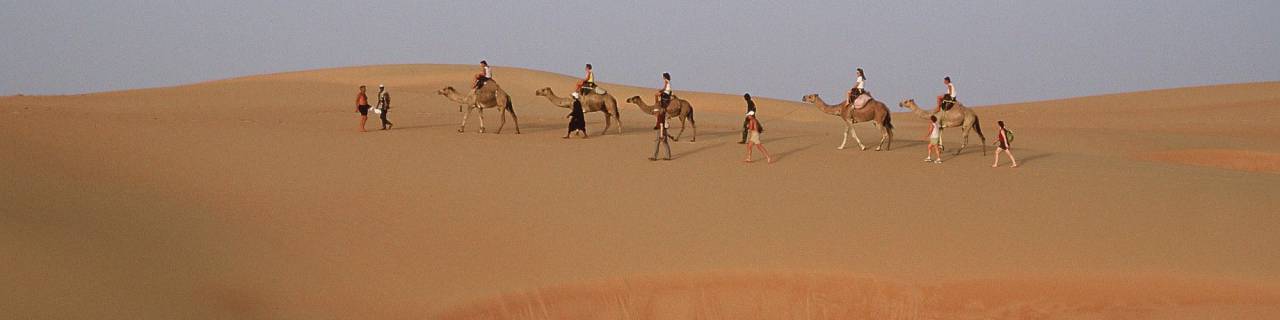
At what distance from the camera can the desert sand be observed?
398 inches

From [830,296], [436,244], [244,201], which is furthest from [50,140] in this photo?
[830,296]

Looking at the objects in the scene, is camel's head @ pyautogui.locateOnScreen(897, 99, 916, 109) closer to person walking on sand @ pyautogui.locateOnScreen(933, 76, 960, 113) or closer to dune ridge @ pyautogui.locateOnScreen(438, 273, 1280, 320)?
person walking on sand @ pyautogui.locateOnScreen(933, 76, 960, 113)

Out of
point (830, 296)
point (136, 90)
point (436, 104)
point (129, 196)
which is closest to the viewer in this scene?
point (830, 296)

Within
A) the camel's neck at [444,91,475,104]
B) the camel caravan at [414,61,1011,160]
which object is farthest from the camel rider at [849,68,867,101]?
the camel's neck at [444,91,475,104]

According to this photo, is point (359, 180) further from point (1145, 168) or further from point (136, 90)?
point (136, 90)

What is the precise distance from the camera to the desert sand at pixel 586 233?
10.1 metres

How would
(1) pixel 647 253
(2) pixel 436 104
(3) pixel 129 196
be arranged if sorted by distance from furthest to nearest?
(2) pixel 436 104 < (3) pixel 129 196 < (1) pixel 647 253

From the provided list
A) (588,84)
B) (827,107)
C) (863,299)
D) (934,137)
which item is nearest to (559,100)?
(588,84)

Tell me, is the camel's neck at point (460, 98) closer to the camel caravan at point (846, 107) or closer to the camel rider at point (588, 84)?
the camel caravan at point (846, 107)

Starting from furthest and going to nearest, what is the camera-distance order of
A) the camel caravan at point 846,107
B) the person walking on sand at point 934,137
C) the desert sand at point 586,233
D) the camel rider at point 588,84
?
1. the camel rider at point 588,84
2. the camel caravan at point 846,107
3. the person walking on sand at point 934,137
4. the desert sand at point 586,233

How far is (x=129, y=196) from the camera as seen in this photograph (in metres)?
12.4

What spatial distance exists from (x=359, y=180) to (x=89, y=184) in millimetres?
3237

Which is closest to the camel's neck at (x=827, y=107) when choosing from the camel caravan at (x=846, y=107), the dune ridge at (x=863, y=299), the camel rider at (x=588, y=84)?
the camel caravan at (x=846, y=107)

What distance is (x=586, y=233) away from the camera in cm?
1230
